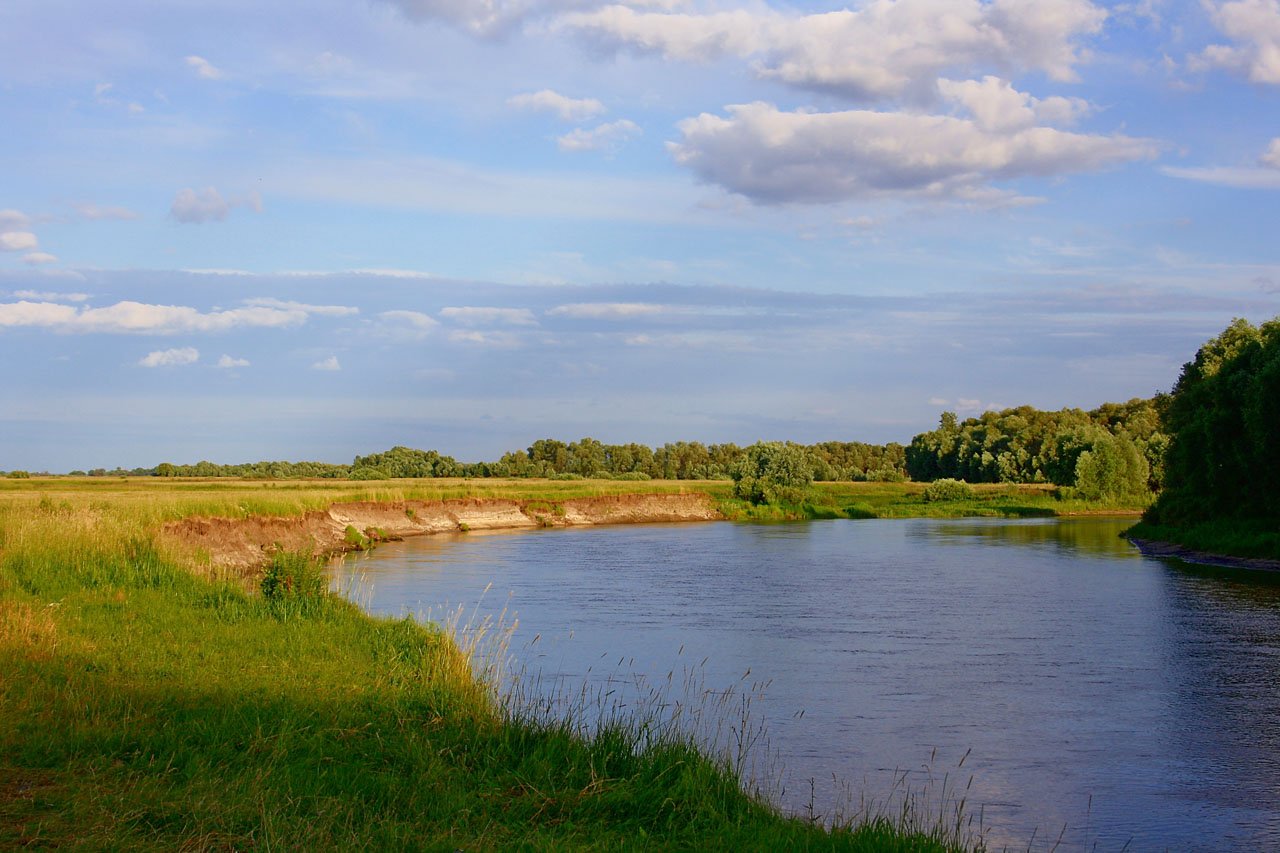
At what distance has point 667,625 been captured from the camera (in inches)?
952

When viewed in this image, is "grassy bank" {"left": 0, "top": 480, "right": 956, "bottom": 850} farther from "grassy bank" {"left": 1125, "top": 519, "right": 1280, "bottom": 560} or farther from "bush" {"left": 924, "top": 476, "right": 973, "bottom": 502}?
"bush" {"left": 924, "top": 476, "right": 973, "bottom": 502}

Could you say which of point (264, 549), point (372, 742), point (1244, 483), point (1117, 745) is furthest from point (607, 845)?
point (1244, 483)

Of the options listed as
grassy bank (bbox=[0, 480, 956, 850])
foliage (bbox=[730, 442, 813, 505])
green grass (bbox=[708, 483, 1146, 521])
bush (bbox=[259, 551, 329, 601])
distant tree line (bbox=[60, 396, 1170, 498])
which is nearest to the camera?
grassy bank (bbox=[0, 480, 956, 850])

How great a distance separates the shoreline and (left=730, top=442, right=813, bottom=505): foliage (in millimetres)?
33335


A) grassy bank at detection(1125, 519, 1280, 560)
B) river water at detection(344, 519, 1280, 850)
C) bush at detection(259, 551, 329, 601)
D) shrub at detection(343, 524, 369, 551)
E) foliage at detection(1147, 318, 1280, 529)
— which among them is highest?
foliage at detection(1147, 318, 1280, 529)

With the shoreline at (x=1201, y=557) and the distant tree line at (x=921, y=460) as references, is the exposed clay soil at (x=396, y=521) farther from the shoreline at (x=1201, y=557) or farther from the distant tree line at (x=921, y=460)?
the shoreline at (x=1201, y=557)

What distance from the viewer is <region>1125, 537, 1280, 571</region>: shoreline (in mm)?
37781

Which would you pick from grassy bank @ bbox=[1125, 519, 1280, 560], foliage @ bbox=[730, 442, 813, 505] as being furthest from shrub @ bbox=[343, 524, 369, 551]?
foliage @ bbox=[730, 442, 813, 505]

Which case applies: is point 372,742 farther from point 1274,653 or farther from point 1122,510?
point 1122,510

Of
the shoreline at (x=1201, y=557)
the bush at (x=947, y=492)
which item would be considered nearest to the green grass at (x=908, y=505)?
the bush at (x=947, y=492)

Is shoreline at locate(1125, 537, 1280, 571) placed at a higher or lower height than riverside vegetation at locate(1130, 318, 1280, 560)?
lower

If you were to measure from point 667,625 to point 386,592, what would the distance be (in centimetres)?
832

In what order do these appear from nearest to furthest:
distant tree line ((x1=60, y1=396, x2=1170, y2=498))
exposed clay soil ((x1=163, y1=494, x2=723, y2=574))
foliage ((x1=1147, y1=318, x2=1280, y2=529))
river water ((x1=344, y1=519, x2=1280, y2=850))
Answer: river water ((x1=344, y1=519, x2=1280, y2=850))
exposed clay soil ((x1=163, y1=494, x2=723, y2=574))
foliage ((x1=1147, y1=318, x2=1280, y2=529))
distant tree line ((x1=60, y1=396, x2=1170, y2=498))

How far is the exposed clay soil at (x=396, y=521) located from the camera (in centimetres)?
3338
